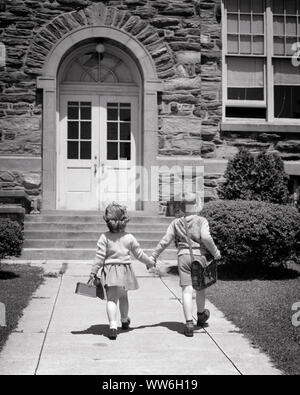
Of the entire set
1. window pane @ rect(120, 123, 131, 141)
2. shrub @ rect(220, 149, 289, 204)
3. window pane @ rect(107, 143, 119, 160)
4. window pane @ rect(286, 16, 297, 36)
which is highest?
window pane @ rect(286, 16, 297, 36)

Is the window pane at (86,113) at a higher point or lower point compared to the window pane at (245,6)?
lower

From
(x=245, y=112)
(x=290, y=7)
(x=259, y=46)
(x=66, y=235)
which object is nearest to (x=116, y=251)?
(x=66, y=235)

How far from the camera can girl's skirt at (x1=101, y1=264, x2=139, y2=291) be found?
5590mm

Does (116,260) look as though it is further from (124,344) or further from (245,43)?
(245,43)

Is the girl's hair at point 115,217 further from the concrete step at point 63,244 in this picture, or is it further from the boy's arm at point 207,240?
the concrete step at point 63,244

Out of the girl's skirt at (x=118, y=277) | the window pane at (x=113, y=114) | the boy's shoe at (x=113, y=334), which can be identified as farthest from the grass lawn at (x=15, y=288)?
the window pane at (x=113, y=114)

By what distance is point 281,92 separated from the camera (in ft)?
44.2

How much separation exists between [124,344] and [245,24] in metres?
10.1

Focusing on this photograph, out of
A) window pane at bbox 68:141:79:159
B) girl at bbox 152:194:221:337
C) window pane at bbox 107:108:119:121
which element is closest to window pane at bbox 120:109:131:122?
window pane at bbox 107:108:119:121

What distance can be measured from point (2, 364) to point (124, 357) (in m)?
1.00

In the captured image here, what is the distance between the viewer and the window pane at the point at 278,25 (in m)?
13.4

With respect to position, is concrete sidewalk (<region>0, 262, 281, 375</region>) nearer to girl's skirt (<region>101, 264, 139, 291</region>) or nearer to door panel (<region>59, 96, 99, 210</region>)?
girl's skirt (<region>101, 264, 139, 291</region>)
